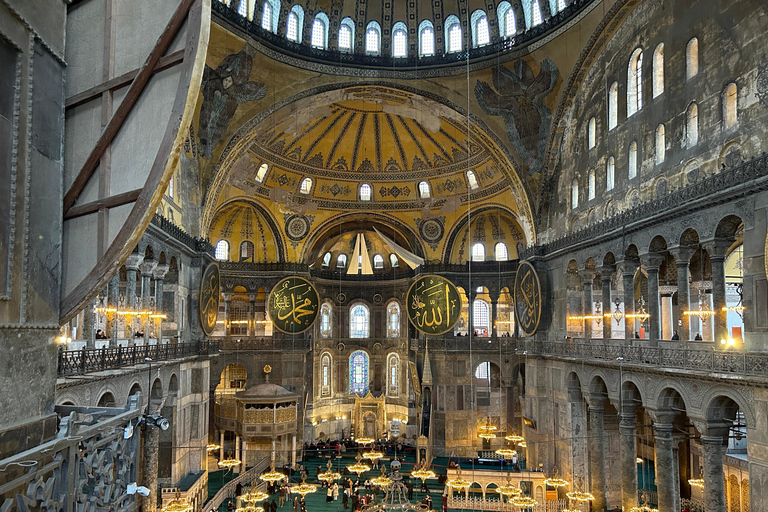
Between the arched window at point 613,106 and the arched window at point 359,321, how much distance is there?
17.5 m

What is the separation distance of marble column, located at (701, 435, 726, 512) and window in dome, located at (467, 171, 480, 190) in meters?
15.2

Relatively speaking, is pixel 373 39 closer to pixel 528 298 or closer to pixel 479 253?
pixel 479 253

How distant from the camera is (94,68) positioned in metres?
3.99

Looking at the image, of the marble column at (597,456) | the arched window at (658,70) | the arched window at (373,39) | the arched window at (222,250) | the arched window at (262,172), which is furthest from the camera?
the arched window at (222,250)

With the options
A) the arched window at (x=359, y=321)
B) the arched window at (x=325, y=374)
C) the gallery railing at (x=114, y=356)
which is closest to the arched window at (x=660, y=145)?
the gallery railing at (x=114, y=356)

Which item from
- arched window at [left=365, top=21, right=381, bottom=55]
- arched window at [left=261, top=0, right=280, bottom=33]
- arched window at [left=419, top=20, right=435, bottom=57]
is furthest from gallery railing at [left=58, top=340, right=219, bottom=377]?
arched window at [left=419, top=20, right=435, bottom=57]

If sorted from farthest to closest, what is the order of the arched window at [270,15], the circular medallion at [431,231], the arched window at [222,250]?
the circular medallion at [431,231], the arched window at [222,250], the arched window at [270,15]

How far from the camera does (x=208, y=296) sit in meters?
20.9

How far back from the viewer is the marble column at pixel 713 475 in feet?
42.3

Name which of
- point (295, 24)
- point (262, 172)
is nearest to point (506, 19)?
point (295, 24)

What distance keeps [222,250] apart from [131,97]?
25168mm

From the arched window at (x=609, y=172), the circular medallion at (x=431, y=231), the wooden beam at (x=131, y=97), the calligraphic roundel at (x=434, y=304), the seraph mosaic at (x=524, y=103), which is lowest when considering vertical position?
the calligraphic roundel at (x=434, y=304)

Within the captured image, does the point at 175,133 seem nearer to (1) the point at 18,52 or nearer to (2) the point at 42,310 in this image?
(1) the point at 18,52

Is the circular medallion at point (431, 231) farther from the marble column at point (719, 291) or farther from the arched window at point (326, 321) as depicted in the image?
the marble column at point (719, 291)
